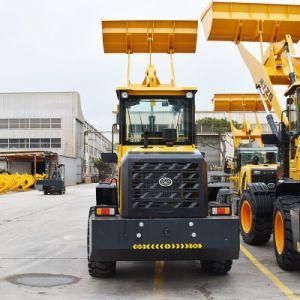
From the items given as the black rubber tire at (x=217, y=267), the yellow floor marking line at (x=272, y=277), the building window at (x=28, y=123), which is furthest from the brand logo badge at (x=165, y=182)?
the building window at (x=28, y=123)

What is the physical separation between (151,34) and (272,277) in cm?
685

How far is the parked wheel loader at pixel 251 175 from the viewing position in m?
11.8

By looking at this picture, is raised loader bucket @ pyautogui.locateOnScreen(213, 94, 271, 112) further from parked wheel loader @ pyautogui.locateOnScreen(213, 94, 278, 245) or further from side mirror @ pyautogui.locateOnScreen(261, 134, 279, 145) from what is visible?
side mirror @ pyautogui.locateOnScreen(261, 134, 279, 145)

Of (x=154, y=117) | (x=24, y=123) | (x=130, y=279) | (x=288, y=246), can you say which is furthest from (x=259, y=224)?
(x=24, y=123)

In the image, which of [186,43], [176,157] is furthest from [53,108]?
[176,157]

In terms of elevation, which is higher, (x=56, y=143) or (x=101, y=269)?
(x=56, y=143)

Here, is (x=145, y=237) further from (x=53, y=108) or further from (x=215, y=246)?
(x=53, y=108)

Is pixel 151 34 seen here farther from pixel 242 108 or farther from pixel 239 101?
pixel 242 108

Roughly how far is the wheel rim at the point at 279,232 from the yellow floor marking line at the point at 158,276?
2099 mm

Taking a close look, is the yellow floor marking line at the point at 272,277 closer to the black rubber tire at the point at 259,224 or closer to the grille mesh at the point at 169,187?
the black rubber tire at the point at 259,224

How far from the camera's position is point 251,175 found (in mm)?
17156

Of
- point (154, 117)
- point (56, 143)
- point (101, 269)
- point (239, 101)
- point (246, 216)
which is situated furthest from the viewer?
point (56, 143)

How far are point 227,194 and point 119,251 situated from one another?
11.5 meters

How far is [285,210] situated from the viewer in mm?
9156
